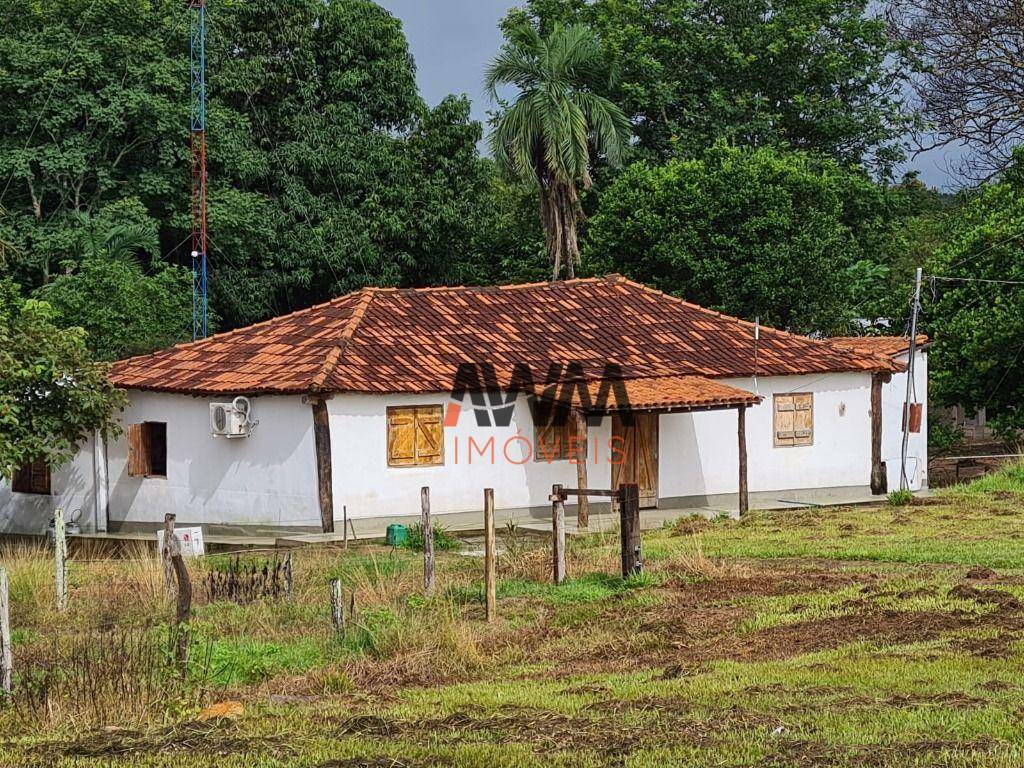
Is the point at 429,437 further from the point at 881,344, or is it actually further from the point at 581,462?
the point at 881,344

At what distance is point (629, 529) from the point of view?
15289mm

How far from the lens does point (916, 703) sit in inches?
372

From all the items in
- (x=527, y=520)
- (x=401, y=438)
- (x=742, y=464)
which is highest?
(x=401, y=438)

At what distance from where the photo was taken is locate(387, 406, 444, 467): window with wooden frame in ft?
76.6

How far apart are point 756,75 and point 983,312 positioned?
13.7 m

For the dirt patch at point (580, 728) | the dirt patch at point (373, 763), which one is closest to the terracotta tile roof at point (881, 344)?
the dirt patch at point (580, 728)

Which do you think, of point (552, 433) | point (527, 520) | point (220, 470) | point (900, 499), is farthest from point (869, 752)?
point (220, 470)

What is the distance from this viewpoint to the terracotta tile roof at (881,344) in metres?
27.9

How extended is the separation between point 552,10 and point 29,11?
16.2 meters

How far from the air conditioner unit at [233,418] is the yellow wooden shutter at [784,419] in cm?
943

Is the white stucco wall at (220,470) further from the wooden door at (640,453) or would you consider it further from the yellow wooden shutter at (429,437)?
the wooden door at (640,453)

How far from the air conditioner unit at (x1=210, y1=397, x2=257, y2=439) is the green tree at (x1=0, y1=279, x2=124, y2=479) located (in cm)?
165

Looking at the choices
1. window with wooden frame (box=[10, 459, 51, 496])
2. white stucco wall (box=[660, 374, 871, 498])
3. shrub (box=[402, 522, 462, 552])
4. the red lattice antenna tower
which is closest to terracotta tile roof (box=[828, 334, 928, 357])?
white stucco wall (box=[660, 374, 871, 498])

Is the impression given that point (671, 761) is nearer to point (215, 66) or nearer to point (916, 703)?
point (916, 703)
